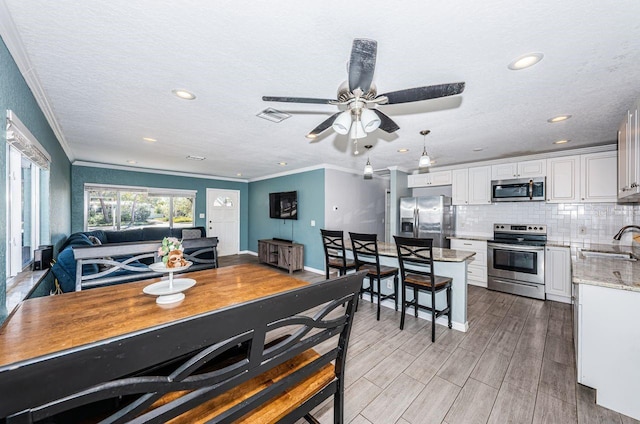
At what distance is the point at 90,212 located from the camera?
17.6 ft

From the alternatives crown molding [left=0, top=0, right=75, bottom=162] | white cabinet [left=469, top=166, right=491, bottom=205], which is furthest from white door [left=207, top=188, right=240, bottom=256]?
white cabinet [left=469, top=166, right=491, bottom=205]

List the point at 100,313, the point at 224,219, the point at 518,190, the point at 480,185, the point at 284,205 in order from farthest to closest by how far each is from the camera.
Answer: the point at 224,219
the point at 284,205
the point at 480,185
the point at 518,190
the point at 100,313

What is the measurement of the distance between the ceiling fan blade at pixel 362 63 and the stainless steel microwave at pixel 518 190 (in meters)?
4.02

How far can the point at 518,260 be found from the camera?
3.92m

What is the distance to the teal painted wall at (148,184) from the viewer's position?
5.15m

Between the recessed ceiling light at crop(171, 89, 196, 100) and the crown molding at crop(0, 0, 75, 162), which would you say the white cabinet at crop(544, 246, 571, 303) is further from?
the crown molding at crop(0, 0, 75, 162)

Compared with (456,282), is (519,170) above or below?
above

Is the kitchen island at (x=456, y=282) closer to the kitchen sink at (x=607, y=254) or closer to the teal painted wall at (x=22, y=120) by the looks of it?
the kitchen sink at (x=607, y=254)

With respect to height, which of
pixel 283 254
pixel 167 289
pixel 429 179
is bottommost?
pixel 283 254

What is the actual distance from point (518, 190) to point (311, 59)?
→ 4236mm

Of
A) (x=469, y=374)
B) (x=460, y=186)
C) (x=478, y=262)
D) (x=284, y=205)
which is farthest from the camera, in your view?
(x=284, y=205)

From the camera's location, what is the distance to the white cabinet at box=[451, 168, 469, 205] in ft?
15.7

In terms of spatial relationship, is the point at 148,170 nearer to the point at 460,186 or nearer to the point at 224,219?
the point at 224,219

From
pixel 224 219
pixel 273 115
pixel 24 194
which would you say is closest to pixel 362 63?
pixel 273 115
